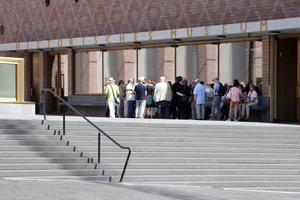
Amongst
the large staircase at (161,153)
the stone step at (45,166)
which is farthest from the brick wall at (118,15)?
the stone step at (45,166)

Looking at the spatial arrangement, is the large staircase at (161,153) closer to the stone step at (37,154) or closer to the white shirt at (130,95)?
the stone step at (37,154)

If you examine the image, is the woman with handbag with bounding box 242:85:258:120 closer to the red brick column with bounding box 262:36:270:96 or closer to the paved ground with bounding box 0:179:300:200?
the red brick column with bounding box 262:36:270:96

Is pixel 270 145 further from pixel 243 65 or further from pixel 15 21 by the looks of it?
pixel 15 21

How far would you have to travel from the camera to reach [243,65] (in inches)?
727

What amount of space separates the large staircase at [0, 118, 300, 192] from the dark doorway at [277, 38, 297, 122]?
482 cm

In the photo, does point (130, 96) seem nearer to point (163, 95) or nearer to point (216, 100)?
point (163, 95)

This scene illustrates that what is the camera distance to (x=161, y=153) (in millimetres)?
10938

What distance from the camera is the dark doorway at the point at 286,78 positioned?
17.4m

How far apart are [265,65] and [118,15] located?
24.5 feet

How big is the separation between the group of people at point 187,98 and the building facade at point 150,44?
994 mm

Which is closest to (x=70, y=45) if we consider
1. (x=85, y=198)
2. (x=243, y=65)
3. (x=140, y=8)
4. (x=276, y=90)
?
(x=140, y=8)

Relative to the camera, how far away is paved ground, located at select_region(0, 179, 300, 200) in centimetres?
740

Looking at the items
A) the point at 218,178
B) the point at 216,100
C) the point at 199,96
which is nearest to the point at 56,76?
the point at 199,96

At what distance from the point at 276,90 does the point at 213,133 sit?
19.8 ft
